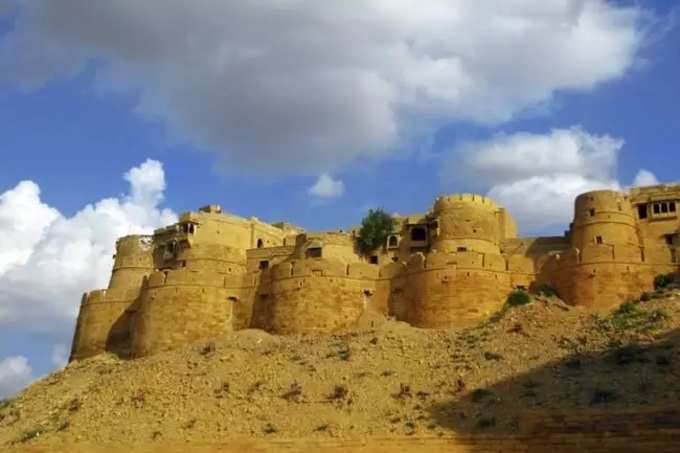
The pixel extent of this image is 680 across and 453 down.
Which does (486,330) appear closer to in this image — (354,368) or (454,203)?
(354,368)

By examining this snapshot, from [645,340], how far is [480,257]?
9.65 metres

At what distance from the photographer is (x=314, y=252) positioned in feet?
137

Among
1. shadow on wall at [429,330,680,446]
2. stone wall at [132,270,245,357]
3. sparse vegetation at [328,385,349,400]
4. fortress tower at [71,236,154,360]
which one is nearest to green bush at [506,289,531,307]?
shadow on wall at [429,330,680,446]

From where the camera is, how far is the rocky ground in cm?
2473

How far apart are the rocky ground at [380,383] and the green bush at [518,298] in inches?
47.9

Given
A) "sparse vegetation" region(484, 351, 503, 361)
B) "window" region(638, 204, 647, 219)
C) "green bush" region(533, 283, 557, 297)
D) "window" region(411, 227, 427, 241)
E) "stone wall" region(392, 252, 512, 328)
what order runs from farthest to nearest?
"window" region(411, 227, 427, 241), "window" region(638, 204, 647, 219), "green bush" region(533, 283, 557, 297), "stone wall" region(392, 252, 512, 328), "sparse vegetation" region(484, 351, 503, 361)

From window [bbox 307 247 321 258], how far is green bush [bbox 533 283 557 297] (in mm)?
10442

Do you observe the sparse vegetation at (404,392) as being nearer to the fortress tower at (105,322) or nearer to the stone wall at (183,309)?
the stone wall at (183,309)

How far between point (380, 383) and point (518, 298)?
8961mm

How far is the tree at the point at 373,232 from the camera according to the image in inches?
1730

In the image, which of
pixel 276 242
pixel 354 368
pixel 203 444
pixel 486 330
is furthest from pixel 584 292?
pixel 276 242

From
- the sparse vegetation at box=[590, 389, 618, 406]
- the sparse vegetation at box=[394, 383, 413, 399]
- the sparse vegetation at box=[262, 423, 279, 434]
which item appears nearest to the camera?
the sparse vegetation at box=[590, 389, 618, 406]

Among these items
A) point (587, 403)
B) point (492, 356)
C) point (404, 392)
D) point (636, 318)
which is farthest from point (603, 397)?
point (636, 318)

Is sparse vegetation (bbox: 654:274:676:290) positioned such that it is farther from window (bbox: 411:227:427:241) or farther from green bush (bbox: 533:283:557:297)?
window (bbox: 411:227:427:241)
